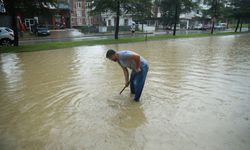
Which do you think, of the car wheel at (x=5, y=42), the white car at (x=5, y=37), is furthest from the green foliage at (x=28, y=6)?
the car wheel at (x=5, y=42)

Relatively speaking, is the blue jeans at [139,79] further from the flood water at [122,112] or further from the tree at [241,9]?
the tree at [241,9]

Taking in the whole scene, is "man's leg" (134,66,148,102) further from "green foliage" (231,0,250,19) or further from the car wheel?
"green foliage" (231,0,250,19)

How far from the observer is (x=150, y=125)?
481cm

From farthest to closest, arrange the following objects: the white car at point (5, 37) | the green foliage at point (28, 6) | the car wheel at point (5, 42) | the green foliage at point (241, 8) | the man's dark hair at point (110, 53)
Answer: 1. the green foliage at point (241, 8)
2. the car wheel at point (5, 42)
3. the white car at point (5, 37)
4. the green foliage at point (28, 6)
5. the man's dark hair at point (110, 53)

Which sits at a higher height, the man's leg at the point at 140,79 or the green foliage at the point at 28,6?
the green foliage at the point at 28,6

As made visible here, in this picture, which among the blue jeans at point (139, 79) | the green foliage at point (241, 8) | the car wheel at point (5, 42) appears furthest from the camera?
the green foliage at point (241, 8)

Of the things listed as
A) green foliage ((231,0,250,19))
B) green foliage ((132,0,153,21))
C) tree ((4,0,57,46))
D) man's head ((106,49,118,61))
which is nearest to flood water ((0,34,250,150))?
man's head ((106,49,118,61))

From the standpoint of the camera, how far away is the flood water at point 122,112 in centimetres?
421

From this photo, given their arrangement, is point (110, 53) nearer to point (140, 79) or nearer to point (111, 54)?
point (111, 54)

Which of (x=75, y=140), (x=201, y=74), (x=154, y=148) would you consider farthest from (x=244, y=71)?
(x=75, y=140)

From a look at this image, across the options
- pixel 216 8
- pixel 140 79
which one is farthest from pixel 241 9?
pixel 140 79

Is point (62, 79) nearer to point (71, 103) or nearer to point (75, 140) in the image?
point (71, 103)

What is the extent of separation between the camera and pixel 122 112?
5.42 metres

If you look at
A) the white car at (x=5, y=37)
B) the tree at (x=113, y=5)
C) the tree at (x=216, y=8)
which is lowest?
the white car at (x=5, y=37)
